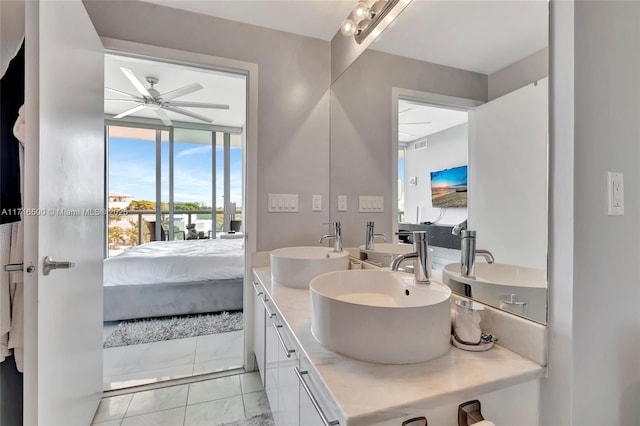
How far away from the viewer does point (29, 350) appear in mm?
940

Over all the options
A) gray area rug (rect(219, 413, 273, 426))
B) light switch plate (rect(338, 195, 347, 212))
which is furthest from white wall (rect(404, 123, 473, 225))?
gray area rug (rect(219, 413, 273, 426))

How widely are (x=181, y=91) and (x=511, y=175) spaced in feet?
10.9

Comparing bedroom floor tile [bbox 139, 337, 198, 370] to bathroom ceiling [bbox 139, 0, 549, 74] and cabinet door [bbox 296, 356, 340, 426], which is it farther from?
bathroom ceiling [bbox 139, 0, 549, 74]

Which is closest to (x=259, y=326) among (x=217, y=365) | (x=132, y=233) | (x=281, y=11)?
(x=217, y=365)

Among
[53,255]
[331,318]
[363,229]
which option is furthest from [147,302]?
[331,318]

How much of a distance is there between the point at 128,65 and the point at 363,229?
2.96m

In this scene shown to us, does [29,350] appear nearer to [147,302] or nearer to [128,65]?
[147,302]

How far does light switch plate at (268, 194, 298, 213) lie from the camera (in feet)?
6.22

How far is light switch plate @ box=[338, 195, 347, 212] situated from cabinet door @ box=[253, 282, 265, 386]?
724 mm

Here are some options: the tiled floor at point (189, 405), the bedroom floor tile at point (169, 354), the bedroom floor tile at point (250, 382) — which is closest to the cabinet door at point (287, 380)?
the tiled floor at point (189, 405)

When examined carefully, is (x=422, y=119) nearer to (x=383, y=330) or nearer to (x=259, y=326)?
(x=383, y=330)

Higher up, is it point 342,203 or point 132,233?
point 342,203

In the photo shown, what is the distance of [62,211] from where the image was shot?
44.9 inches

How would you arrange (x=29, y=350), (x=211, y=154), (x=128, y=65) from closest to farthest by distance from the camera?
(x=29, y=350) < (x=128, y=65) < (x=211, y=154)
